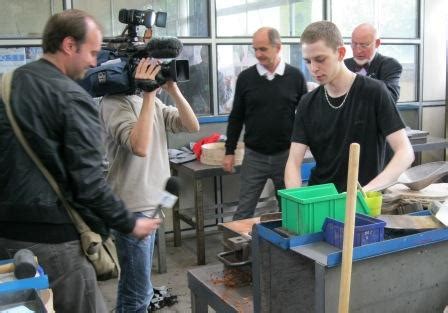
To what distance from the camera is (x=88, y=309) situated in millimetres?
1443

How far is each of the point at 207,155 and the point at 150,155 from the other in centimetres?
143

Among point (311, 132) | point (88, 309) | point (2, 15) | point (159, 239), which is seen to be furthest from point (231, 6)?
point (88, 309)

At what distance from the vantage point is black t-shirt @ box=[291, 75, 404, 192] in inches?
70.8

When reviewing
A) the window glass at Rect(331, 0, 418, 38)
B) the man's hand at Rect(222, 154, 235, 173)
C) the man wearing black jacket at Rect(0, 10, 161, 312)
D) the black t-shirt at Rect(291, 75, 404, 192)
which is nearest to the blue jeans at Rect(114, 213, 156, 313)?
the man wearing black jacket at Rect(0, 10, 161, 312)

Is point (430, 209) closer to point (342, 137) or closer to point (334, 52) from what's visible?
point (342, 137)

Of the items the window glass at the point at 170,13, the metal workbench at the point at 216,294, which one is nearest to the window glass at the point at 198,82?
the window glass at the point at 170,13

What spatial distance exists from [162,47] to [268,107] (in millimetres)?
1232

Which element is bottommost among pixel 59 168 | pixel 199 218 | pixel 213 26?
pixel 199 218

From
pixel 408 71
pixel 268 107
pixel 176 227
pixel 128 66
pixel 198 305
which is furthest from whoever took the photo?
pixel 408 71

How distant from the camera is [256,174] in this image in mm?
3115

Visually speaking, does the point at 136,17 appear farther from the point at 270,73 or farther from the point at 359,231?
the point at 359,231

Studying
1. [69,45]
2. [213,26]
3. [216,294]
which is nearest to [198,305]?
[216,294]

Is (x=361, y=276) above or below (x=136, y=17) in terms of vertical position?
below

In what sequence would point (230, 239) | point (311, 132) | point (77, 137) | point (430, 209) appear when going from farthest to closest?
point (311, 132)
point (230, 239)
point (430, 209)
point (77, 137)
